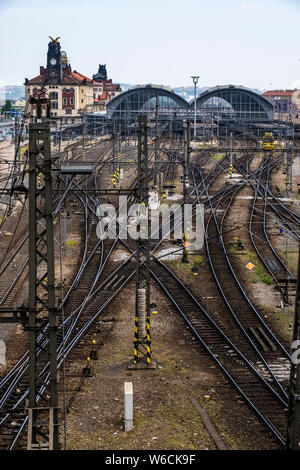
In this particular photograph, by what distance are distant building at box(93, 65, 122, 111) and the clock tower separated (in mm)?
12983

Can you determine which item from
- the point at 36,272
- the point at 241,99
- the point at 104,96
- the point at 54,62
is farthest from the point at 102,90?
the point at 36,272

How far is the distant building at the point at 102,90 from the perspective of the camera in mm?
113113

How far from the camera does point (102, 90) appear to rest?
4820 inches

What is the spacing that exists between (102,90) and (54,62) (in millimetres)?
27528

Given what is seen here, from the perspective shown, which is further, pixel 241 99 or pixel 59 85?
pixel 59 85

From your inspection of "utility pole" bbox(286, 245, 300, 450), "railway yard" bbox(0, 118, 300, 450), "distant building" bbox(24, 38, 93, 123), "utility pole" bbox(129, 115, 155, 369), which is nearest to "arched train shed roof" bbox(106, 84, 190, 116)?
"distant building" bbox(24, 38, 93, 123)

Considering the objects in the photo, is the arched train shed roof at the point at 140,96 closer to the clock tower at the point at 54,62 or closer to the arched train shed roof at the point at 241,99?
the arched train shed roof at the point at 241,99

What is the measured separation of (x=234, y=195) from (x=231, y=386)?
92.3ft

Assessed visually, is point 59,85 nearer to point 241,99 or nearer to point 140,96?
point 140,96

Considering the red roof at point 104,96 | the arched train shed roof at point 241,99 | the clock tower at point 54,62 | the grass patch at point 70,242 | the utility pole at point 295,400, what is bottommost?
the grass patch at point 70,242

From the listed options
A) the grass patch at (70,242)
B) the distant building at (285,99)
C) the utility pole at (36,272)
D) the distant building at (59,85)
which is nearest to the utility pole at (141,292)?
the utility pole at (36,272)

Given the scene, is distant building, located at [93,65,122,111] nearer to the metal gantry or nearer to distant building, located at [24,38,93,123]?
distant building, located at [24,38,93,123]

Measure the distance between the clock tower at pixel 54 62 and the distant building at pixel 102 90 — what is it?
13.0 meters
